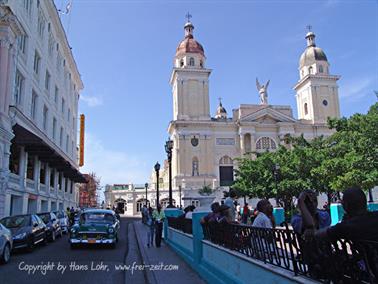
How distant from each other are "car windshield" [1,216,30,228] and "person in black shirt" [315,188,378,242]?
13.5m

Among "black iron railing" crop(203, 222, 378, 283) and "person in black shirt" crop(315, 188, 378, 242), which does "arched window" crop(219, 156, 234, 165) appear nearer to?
"black iron railing" crop(203, 222, 378, 283)

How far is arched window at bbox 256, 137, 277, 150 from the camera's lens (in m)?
62.7

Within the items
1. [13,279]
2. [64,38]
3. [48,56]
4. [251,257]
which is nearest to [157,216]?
[13,279]

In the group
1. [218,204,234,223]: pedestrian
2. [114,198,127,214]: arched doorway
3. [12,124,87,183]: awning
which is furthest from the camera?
[114,198,127,214]: arched doorway

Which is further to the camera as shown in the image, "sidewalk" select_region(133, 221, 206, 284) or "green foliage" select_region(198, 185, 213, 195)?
"green foliage" select_region(198, 185, 213, 195)

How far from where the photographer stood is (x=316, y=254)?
4.25 m

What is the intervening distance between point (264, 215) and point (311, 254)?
2814 millimetres

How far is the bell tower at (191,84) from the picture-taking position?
6094cm

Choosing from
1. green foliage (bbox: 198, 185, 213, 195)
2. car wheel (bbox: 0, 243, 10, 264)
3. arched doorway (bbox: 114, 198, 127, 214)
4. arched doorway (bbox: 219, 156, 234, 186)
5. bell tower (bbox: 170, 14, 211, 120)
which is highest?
bell tower (bbox: 170, 14, 211, 120)

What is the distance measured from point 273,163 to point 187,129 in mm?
24897

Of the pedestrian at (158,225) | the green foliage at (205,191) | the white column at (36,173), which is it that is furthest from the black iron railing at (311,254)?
the green foliage at (205,191)

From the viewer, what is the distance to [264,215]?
7.16 meters

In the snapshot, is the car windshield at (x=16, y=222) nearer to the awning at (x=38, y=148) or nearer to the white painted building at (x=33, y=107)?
the white painted building at (x=33, y=107)

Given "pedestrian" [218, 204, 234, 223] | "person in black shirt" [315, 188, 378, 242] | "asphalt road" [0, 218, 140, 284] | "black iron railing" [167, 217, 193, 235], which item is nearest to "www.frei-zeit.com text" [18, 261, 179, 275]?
"asphalt road" [0, 218, 140, 284]
